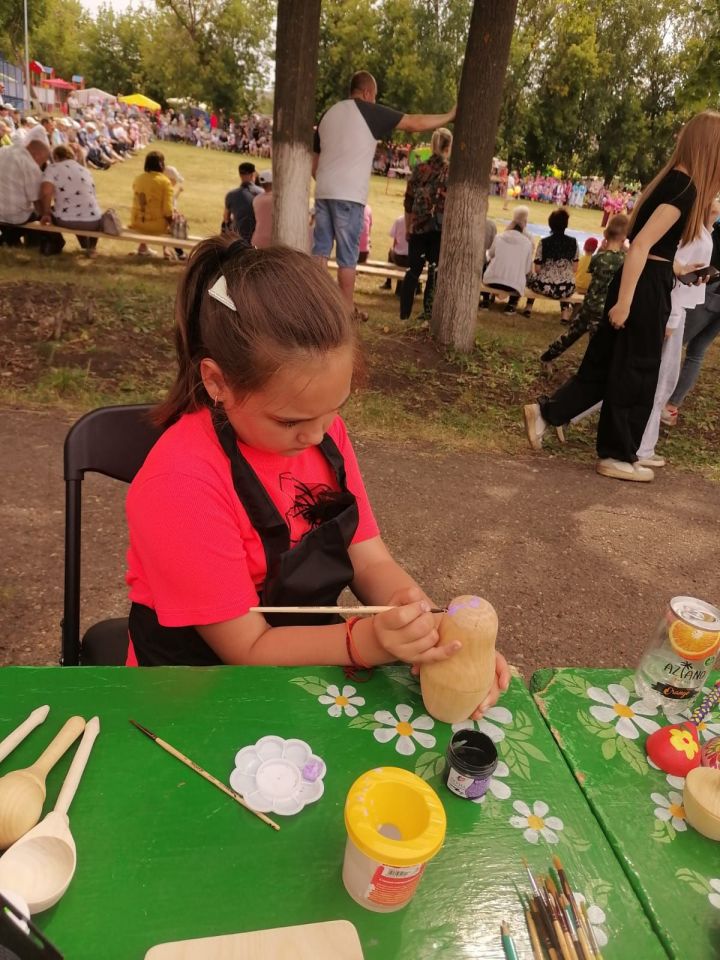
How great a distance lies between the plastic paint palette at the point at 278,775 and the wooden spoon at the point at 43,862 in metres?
0.22

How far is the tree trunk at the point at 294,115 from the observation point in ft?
16.2

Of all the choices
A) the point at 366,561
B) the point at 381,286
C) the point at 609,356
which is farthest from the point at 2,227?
the point at 366,561

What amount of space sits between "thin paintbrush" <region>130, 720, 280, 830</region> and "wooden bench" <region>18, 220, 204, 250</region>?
7625mm

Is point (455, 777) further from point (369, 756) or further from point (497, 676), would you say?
point (497, 676)

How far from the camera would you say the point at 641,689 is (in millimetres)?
1254

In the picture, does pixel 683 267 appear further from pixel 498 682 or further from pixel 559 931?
pixel 559 931

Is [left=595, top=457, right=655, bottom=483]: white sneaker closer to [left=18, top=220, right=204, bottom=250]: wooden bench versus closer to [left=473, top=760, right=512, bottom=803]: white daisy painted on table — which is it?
[left=473, top=760, right=512, bottom=803]: white daisy painted on table

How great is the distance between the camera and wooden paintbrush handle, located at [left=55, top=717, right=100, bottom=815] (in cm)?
86

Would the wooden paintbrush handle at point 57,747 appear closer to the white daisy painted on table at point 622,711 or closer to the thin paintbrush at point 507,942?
the thin paintbrush at point 507,942

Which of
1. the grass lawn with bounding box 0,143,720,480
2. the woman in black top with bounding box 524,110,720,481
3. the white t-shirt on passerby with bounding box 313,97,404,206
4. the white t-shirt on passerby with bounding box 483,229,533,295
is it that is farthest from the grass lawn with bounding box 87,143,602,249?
the woman in black top with bounding box 524,110,720,481

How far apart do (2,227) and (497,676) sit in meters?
8.84

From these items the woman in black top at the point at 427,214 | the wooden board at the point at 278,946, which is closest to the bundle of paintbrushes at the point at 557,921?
the wooden board at the point at 278,946

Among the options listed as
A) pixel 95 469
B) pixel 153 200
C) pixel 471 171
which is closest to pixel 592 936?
pixel 95 469

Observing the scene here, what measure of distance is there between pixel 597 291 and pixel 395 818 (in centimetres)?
620
